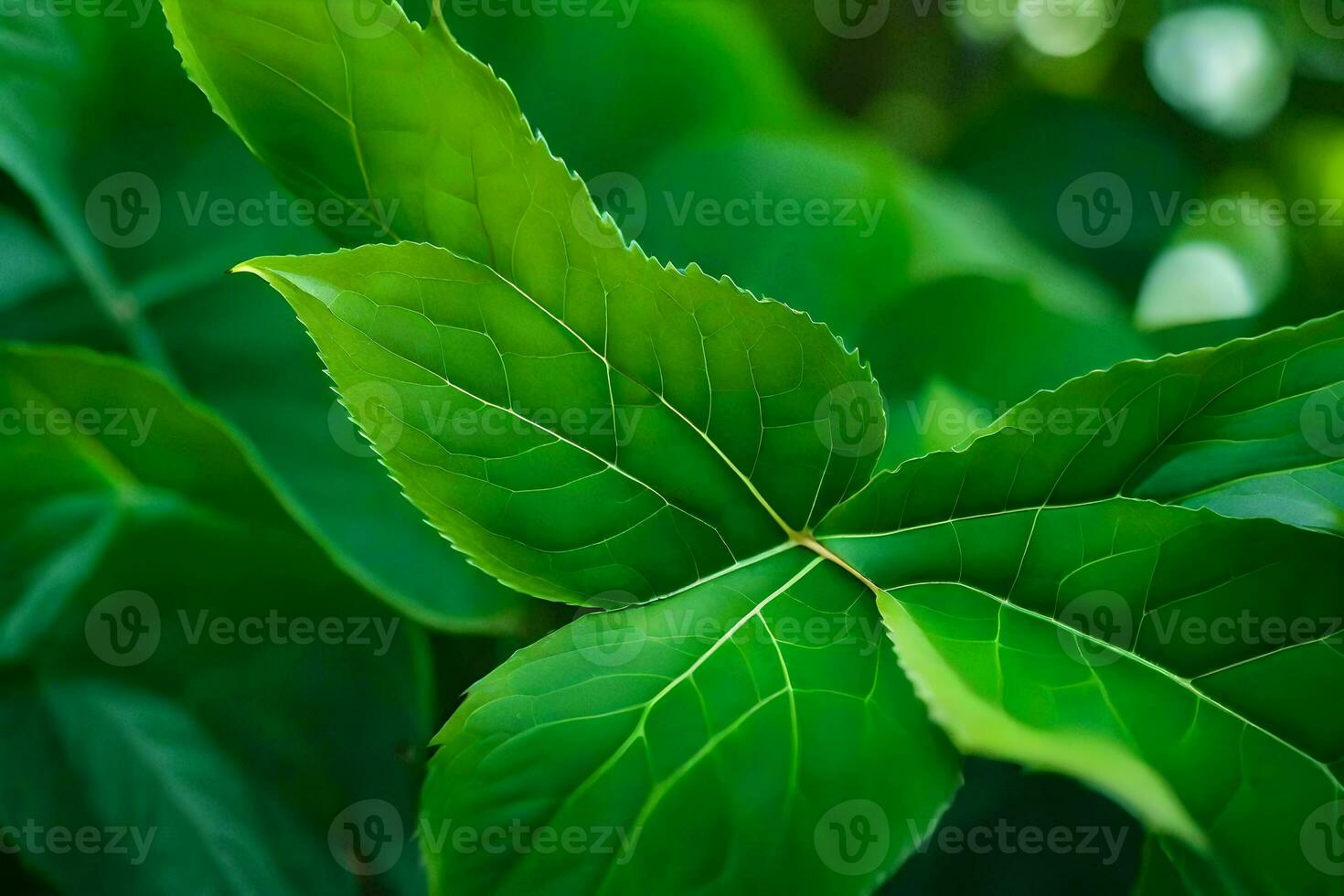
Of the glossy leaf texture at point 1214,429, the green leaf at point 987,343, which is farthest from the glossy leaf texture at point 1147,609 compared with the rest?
the green leaf at point 987,343

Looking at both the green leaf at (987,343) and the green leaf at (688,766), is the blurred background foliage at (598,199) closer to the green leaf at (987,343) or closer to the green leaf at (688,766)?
the green leaf at (987,343)

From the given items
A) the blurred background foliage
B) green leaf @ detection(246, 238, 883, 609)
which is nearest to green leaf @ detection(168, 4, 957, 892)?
green leaf @ detection(246, 238, 883, 609)

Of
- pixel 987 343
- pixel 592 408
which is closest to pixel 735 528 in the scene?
pixel 592 408

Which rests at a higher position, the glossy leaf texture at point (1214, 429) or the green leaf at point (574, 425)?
the glossy leaf texture at point (1214, 429)

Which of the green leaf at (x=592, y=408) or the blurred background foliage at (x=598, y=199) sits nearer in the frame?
the green leaf at (x=592, y=408)

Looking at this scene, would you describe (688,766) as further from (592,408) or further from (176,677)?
(176,677)

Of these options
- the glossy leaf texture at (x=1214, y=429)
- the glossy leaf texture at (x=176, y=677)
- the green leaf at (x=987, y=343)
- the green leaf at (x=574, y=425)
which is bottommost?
the glossy leaf texture at (x=176, y=677)

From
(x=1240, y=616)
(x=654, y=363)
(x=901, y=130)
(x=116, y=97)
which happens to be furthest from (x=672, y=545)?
(x=901, y=130)

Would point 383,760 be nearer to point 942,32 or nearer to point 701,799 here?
point 701,799
